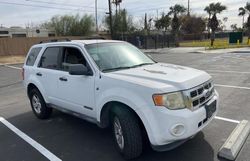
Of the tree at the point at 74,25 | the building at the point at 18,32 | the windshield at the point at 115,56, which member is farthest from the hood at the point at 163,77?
the building at the point at 18,32

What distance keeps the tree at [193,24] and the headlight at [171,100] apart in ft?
246

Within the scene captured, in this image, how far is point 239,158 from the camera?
3.87 meters

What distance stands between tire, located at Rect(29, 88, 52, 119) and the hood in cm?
254

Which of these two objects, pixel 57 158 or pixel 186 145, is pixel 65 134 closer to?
pixel 57 158

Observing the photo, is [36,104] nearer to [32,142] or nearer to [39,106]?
[39,106]

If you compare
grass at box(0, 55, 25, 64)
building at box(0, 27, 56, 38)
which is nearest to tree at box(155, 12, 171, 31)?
building at box(0, 27, 56, 38)

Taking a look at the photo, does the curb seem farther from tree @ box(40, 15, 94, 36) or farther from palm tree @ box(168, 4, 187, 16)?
palm tree @ box(168, 4, 187, 16)

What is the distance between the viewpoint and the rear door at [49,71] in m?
5.47

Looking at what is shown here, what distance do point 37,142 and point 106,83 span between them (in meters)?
1.83

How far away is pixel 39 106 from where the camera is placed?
6.27 meters

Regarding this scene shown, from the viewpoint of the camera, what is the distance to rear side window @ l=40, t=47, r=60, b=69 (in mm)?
5527

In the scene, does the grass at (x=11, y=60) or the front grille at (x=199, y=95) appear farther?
the grass at (x=11, y=60)

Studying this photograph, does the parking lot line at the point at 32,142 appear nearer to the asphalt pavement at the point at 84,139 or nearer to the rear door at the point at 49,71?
the asphalt pavement at the point at 84,139

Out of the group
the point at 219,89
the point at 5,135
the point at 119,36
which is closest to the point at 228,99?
the point at 219,89
